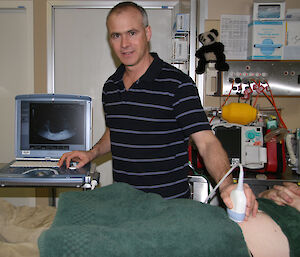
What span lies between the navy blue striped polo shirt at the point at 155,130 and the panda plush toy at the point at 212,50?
1.05m

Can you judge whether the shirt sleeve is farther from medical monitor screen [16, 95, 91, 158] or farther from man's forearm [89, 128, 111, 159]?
medical monitor screen [16, 95, 91, 158]

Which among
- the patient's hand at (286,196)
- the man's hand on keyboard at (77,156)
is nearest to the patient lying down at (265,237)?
the patient's hand at (286,196)

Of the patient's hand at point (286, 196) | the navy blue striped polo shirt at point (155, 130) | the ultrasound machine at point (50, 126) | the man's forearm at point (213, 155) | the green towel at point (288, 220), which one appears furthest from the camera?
the ultrasound machine at point (50, 126)

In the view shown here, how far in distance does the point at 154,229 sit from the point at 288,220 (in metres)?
0.41

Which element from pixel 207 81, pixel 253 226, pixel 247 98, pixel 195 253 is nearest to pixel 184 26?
pixel 207 81

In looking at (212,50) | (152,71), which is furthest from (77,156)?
(212,50)

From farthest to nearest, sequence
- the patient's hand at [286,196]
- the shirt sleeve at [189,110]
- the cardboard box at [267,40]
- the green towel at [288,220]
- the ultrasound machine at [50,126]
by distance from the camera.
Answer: the cardboard box at [267,40], the ultrasound machine at [50,126], the shirt sleeve at [189,110], the patient's hand at [286,196], the green towel at [288,220]

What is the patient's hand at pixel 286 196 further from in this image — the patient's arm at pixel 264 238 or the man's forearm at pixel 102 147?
the man's forearm at pixel 102 147

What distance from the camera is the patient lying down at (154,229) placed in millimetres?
575

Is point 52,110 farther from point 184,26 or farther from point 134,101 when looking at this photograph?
point 184,26

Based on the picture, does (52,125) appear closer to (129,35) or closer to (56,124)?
(56,124)

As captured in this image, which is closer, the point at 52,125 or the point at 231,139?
the point at 52,125

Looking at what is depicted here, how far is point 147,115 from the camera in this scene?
140 centimetres

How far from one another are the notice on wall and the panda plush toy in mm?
120
